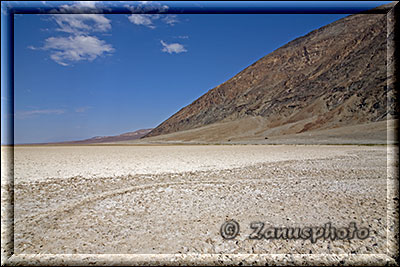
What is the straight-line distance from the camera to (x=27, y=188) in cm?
688

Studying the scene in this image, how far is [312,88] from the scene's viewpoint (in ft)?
221

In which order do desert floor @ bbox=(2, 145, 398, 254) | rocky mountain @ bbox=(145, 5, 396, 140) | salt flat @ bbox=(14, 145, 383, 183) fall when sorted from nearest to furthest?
desert floor @ bbox=(2, 145, 398, 254), salt flat @ bbox=(14, 145, 383, 183), rocky mountain @ bbox=(145, 5, 396, 140)

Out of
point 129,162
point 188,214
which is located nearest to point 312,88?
point 129,162

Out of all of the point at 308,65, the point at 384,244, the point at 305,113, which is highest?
the point at 308,65

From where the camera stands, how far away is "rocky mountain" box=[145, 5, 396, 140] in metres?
51.2

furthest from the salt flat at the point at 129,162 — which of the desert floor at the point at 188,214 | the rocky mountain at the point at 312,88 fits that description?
the rocky mountain at the point at 312,88

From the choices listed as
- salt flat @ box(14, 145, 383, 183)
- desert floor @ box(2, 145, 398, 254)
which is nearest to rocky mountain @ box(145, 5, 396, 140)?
salt flat @ box(14, 145, 383, 183)

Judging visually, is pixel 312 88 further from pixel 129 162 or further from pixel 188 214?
pixel 188 214

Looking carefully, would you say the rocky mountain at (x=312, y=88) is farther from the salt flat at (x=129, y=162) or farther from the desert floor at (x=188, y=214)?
the desert floor at (x=188, y=214)

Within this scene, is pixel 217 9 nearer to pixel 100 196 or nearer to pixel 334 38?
pixel 100 196

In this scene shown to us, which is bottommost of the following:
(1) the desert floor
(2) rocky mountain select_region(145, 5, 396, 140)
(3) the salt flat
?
(1) the desert floor

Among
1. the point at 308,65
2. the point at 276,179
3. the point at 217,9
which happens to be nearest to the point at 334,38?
the point at 308,65

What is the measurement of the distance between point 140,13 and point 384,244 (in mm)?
3677

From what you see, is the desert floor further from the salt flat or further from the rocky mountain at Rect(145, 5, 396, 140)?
the rocky mountain at Rect(145, 5, 396, 140)
